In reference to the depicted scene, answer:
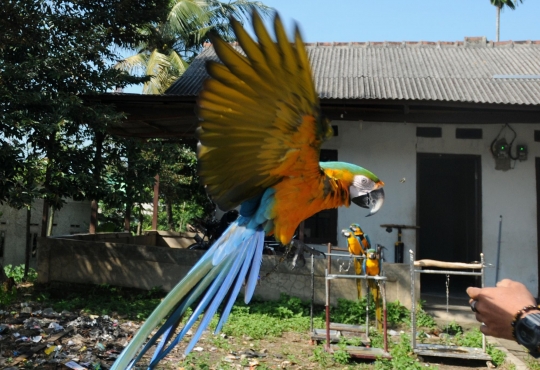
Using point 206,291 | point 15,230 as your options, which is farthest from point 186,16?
point 206,291

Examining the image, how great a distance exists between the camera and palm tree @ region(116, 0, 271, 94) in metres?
13.4

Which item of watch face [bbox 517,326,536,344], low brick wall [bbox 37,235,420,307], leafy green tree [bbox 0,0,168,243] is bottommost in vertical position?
low brick wall [bbox 37,235,420,307]

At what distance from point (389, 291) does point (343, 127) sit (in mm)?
2554

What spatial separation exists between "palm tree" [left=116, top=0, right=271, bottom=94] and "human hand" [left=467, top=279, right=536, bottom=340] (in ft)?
40.6

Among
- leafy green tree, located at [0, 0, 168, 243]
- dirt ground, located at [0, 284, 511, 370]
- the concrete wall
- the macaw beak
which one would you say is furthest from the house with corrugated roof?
the macaw beak

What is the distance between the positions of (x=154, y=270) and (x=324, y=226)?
2.60 m

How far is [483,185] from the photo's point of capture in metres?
6.98

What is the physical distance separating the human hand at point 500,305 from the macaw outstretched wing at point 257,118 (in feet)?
2.41

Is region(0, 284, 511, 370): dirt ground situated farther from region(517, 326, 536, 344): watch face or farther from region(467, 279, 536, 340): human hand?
region(517, 326, 536, 344): watch face

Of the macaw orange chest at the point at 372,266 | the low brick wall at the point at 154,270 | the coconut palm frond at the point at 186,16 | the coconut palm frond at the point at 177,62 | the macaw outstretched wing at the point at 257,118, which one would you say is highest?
the coconut palm frond at the point at 186,16

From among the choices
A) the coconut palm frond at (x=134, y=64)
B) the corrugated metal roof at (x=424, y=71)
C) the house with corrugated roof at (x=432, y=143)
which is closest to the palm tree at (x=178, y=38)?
the coconut palm frond at (x=134, y=64)

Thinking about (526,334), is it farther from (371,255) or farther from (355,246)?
(355,246)

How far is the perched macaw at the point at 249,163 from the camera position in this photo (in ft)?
4.83

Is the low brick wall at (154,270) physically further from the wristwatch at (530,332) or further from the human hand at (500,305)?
the wristwatch at (530,332)
